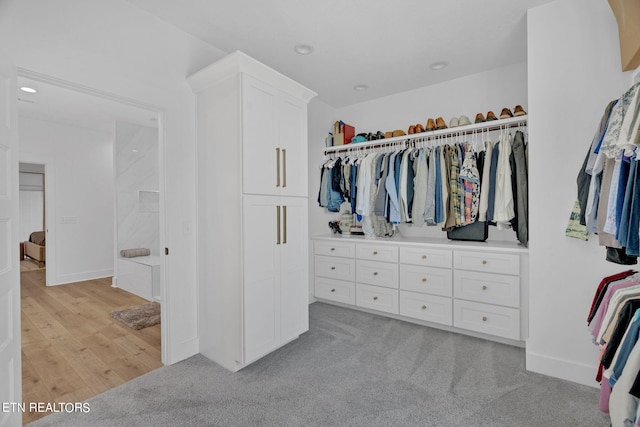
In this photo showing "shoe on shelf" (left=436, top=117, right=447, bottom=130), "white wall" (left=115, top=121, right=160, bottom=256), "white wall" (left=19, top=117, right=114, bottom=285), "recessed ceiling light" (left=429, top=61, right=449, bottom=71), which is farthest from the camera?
"white wall" (left=115, top=121, right=160, bottom=256)

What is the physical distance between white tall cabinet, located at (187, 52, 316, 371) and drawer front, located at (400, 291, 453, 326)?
3.79 feet

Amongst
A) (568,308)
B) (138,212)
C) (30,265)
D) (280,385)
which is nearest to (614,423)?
(568,308)

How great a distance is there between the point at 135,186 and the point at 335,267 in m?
3.71

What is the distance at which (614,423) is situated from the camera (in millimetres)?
995

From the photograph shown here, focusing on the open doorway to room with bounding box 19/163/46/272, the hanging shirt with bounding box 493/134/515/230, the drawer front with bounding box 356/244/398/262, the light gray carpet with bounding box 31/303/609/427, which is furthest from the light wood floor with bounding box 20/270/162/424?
the open doorway to room with bounding box 19/163/46/272

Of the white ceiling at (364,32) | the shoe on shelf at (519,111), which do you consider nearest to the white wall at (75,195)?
the white ceiling at (364,32)

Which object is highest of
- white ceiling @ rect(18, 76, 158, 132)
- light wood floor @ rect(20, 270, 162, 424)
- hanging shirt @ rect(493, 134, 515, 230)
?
white ceiling @ rect(18, 76, 158, 132)

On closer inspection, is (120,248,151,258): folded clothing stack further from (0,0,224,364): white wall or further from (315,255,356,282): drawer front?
(315,255,356,282): drawer front

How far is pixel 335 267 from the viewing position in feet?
11.6

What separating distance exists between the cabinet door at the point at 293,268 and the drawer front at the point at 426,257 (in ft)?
3.39

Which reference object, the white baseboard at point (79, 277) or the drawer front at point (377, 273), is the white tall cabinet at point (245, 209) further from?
the white baseboard at point (79, 277)

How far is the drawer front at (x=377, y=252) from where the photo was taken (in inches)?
122

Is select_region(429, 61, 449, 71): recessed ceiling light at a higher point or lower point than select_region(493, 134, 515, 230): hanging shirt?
higher

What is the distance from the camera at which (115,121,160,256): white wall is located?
4.77 m
